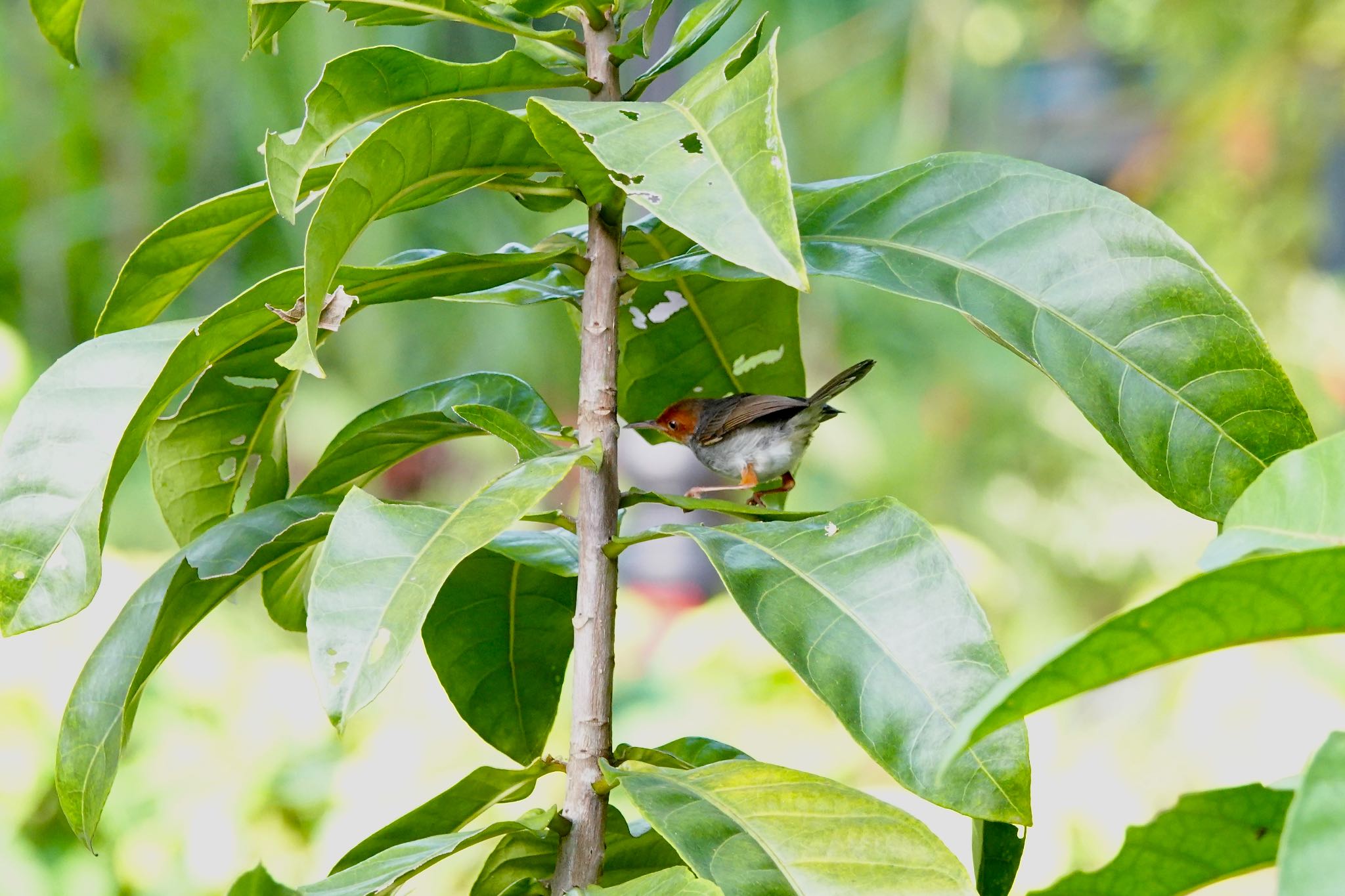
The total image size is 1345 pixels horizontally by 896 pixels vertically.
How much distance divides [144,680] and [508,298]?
325 millimetres

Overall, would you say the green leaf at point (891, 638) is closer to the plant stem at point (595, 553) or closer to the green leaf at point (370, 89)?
the plant stem at point (595, 553)

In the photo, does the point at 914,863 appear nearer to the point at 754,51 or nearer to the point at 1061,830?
the point at 754,51

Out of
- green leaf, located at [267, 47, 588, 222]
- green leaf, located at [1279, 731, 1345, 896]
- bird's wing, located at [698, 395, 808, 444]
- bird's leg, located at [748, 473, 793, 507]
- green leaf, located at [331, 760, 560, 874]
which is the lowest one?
green leaf, located at [331, 760, 560, 874]

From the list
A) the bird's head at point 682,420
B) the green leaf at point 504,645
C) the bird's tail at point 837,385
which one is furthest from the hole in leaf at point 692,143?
the bird's tail at point 837,385

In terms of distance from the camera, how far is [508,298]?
75 centimetres

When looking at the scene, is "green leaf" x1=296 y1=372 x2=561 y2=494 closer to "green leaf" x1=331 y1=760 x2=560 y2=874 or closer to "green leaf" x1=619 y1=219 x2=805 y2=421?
"green leaf" x1=619 y1=219 x2=805 y2=421

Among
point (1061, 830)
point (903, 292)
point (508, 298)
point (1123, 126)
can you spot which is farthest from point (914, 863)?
point (1123, 126)

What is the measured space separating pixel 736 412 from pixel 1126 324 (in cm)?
86

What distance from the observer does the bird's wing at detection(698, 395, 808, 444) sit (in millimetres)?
1318

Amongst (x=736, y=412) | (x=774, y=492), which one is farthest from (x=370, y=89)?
(x=736, y=412)

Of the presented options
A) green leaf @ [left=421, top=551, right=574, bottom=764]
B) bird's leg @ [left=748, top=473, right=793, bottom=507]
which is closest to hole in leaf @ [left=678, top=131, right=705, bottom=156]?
green leaf @ [left=421, top=551, right=574, bottom=764]

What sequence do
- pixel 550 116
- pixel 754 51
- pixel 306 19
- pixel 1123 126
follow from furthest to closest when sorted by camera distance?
pixel 1123 126, pixel 306 19, pixel 754 51, pixel 550 116

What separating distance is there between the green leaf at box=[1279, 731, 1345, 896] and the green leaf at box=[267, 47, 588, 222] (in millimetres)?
466

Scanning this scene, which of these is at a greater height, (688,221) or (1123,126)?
(1123,126)
